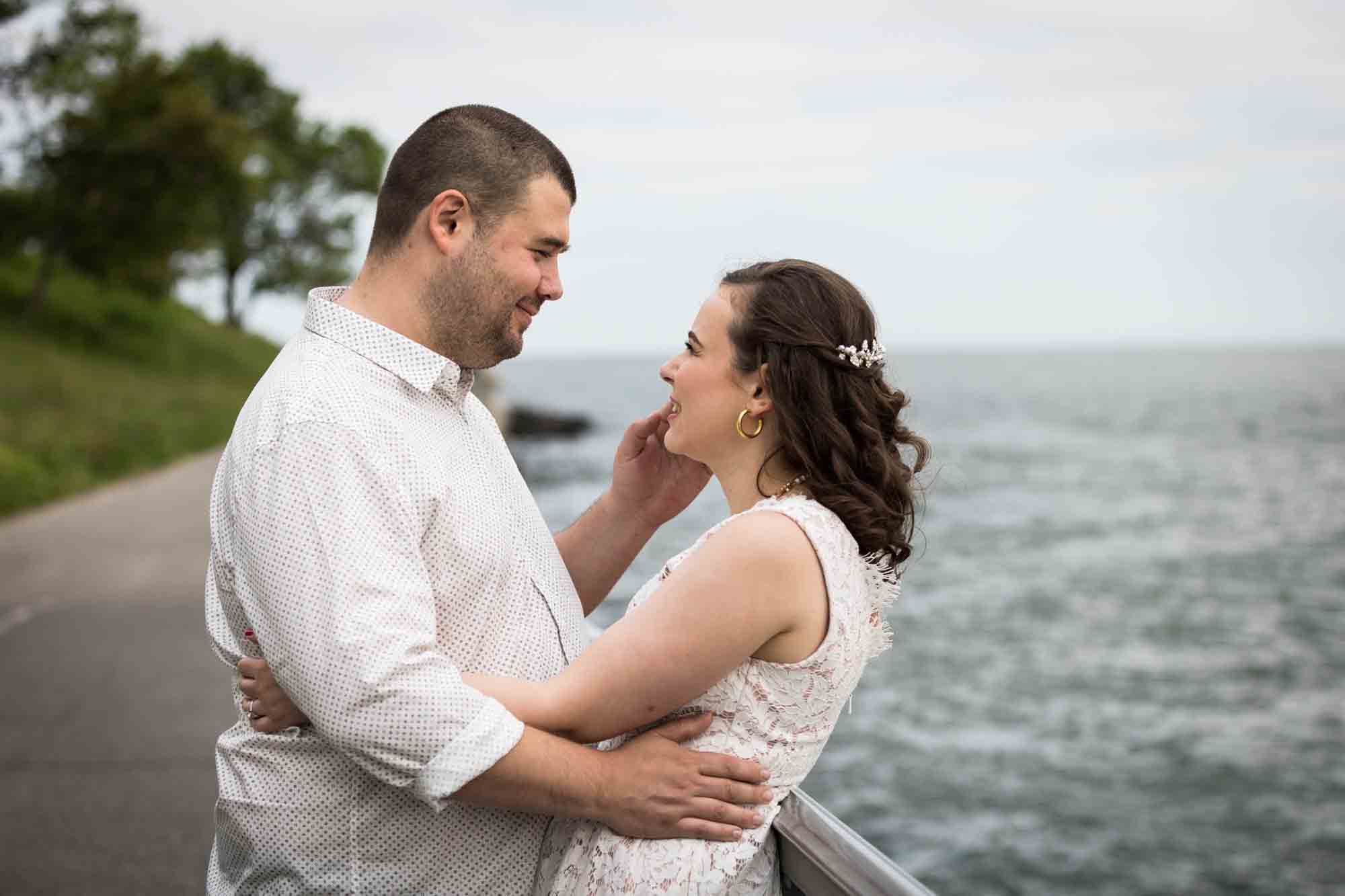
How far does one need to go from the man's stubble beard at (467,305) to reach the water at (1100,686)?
823 millimetres

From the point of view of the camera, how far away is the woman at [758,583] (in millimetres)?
2119

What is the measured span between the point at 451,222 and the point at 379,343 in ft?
0.88

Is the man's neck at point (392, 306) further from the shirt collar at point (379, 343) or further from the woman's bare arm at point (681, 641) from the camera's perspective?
the woman's bare arm at point (681, 641)

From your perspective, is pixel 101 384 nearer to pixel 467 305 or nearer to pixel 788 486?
pixel 467 305

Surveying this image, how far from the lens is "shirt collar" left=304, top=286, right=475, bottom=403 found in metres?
2.33

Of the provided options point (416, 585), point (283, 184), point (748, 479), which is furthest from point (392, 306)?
point (283, 184)

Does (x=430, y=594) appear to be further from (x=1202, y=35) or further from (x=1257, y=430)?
(x=1202, y=35)

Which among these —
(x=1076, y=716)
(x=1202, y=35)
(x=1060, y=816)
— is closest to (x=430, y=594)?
(x=1060, y=816)

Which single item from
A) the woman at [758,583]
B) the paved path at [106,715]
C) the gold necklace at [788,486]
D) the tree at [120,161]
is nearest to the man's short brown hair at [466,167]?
the woman at [758,583]

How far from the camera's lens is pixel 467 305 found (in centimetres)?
242

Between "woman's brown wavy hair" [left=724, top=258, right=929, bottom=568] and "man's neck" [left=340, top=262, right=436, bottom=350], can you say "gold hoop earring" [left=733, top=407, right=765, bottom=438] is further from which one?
"man's neck" [left=340, top=262, right=436, bottom=350]

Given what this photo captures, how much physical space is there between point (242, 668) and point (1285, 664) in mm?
23928

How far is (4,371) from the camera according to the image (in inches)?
864

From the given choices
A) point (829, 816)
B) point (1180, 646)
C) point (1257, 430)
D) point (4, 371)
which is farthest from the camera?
point (1257, 430)
